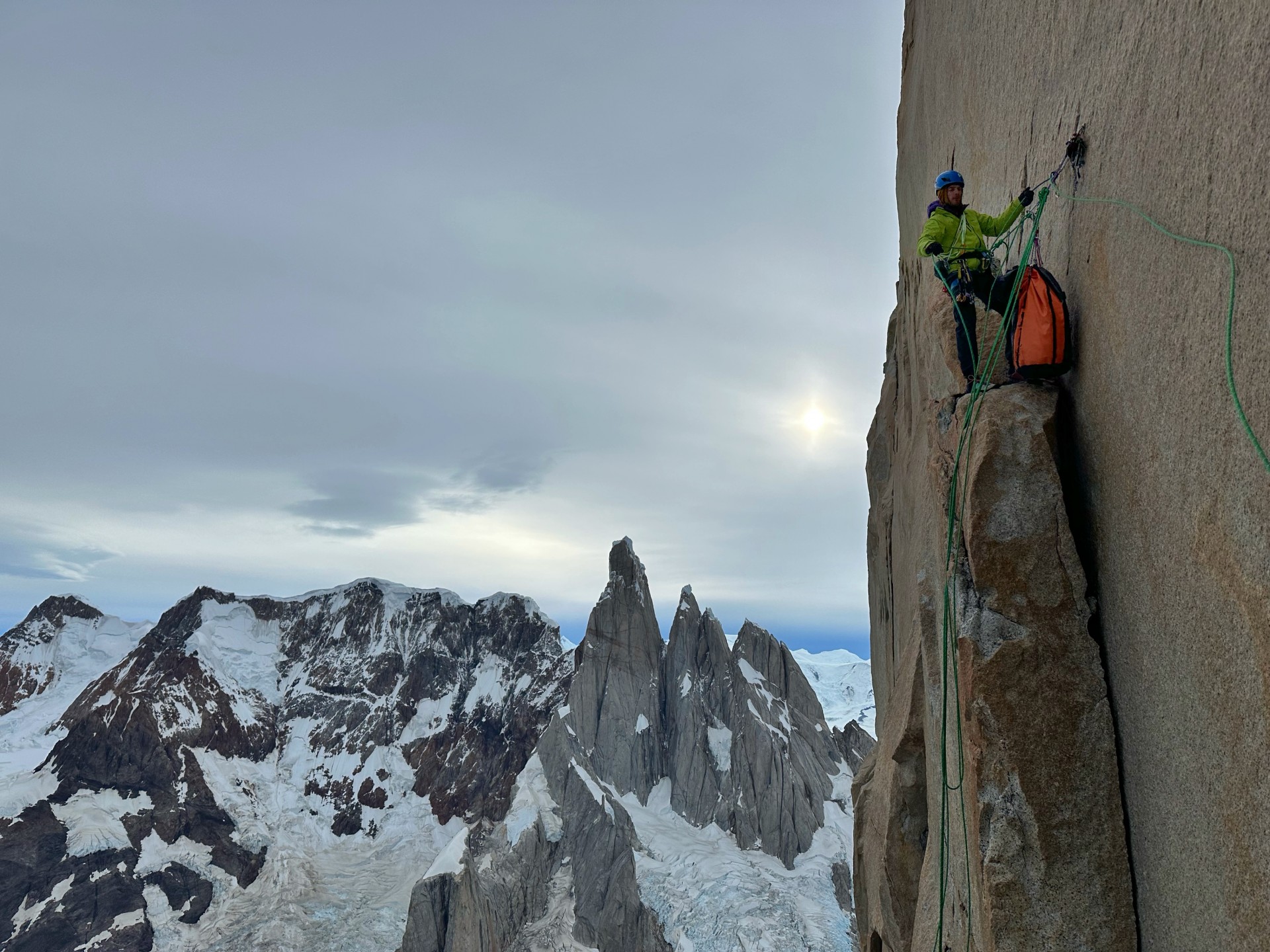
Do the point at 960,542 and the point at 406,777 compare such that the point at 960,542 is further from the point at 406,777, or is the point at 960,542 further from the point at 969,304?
the point at 406,777

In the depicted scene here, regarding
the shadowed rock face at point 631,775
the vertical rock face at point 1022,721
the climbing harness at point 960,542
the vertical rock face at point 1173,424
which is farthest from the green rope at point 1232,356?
the shadowed rock face at point 631,775

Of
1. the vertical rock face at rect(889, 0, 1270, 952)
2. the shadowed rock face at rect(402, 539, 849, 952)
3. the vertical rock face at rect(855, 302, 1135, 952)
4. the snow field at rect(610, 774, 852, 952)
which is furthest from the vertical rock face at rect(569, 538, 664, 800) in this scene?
the vertical rock face at rect(889, 0, 1270, 952)

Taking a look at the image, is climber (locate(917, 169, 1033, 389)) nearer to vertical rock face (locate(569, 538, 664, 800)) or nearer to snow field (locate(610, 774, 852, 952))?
snow field (locate(610, 774, 852, 952))

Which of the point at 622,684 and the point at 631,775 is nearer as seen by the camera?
the point at 631,775

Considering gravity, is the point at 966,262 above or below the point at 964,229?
below

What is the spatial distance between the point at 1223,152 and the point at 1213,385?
1.31 metres

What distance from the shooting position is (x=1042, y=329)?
653 cm

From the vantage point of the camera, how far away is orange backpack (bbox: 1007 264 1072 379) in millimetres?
6488

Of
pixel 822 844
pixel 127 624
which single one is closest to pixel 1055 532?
pixel 822 844

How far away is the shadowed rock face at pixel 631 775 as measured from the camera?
62.0m

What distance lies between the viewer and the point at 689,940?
53.4 metres

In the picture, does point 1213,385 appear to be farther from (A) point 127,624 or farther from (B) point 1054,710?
(A) point 127,624

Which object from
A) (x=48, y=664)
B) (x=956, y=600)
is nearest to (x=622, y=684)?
(x=956, y=600)

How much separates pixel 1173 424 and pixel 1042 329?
1.81 metres
